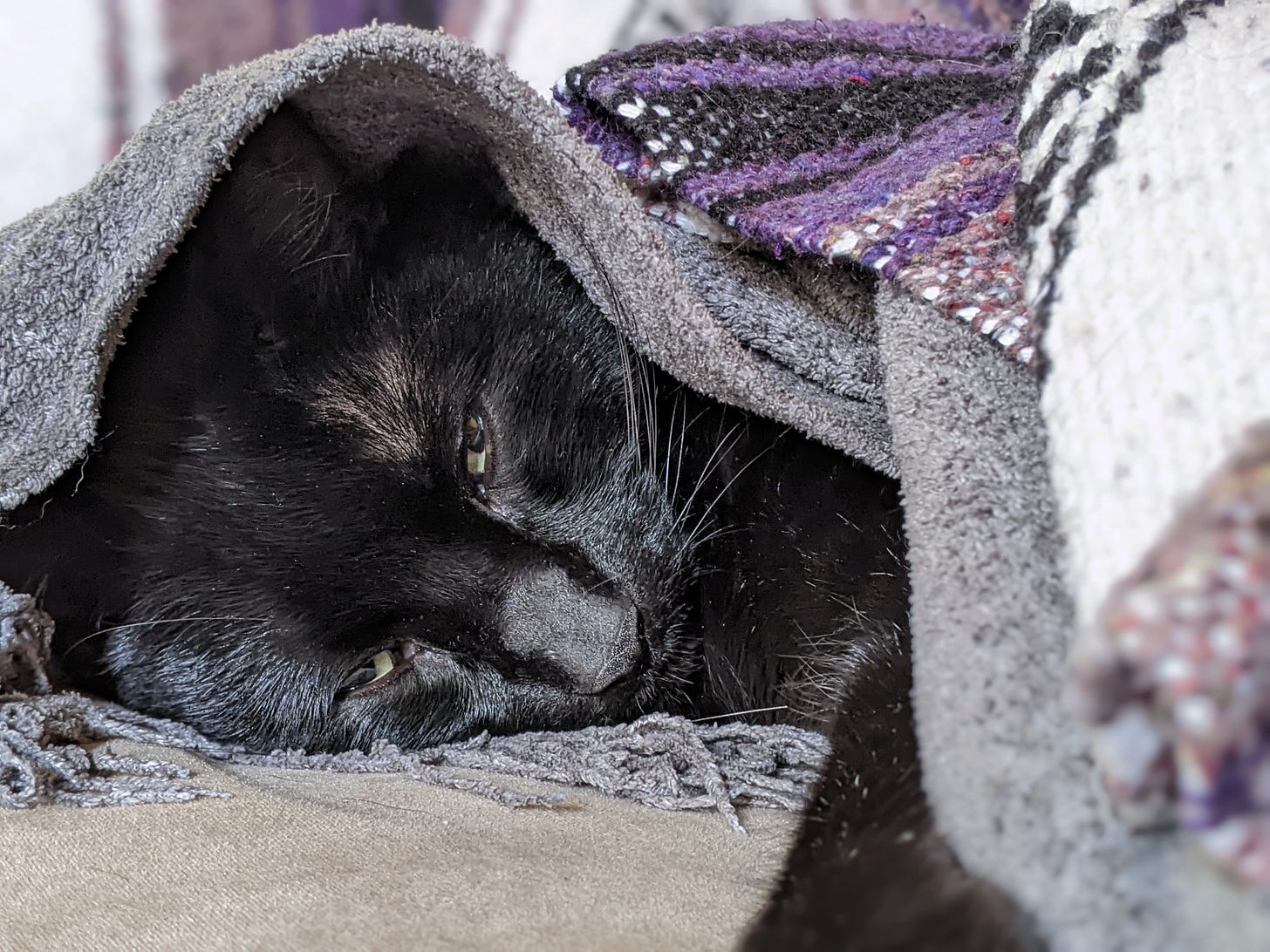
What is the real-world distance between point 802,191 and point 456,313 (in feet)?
1.14

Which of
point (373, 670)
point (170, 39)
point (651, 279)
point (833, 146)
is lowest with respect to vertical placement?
point (373, 670)

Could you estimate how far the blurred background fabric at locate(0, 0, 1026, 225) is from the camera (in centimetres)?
182

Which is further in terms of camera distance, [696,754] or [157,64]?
[157,64]

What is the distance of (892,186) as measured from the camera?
0.77 meters

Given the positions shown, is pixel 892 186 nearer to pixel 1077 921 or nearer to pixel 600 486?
pixel 600 486

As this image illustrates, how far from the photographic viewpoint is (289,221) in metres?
0.94

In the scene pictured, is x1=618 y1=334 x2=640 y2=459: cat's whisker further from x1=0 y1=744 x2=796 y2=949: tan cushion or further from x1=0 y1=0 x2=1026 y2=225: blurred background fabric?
x1=0 y1=0 x2=1026 y2=225: blurred background fabric

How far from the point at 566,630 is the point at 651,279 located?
34 centimetres

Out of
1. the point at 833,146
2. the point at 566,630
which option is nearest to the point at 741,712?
the point at 566,630

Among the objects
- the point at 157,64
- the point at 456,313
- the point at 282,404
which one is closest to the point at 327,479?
the point at 282,404

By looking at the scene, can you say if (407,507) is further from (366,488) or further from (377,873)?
(377,873)

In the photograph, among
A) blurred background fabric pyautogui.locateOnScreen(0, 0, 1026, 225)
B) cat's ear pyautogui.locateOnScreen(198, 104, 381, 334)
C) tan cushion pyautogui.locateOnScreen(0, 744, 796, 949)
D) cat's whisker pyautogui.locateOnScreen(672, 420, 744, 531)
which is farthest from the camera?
blurred background fabric pyautogui.locateOnScreen(0, 0, 1026, 225)

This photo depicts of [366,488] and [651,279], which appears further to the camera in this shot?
[366,488]

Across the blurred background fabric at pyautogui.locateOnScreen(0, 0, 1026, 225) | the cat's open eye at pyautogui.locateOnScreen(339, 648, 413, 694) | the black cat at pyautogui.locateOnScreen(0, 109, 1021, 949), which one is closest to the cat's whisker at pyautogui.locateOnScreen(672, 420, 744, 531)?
the black cat at pyautogui.locateOnScreen(0, 109, 1021, 949)
